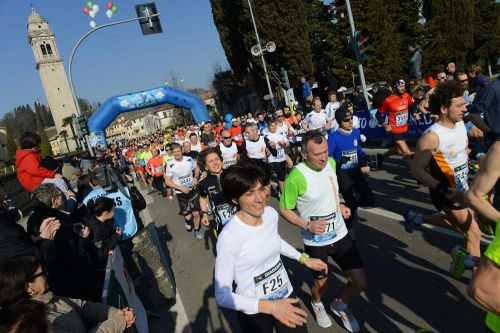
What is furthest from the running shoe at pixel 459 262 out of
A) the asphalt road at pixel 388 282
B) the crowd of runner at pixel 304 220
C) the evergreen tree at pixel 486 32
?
the evergreen tree at pixel 486 32

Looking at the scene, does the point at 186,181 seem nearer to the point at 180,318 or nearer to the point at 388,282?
the point at 180,318

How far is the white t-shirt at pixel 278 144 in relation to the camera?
27.0 ft

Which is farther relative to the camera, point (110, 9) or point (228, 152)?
point (110, 9)

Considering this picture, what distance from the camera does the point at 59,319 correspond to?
7.51 ft

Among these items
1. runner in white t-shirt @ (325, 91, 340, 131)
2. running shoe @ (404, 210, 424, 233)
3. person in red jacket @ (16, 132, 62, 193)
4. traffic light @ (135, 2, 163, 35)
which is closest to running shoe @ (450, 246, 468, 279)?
running shoe @ (404, 210, 424, 233)

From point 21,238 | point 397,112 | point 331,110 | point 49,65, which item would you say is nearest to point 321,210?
point 21,238

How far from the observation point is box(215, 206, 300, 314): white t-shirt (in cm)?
231

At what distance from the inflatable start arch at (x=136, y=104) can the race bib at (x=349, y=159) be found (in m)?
21.2

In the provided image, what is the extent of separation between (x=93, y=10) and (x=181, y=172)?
34.7ft

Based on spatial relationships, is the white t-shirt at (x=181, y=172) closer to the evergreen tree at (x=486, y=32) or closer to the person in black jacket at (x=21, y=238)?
the person in black jacket at (x=21, y=238)

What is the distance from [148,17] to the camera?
14539mm

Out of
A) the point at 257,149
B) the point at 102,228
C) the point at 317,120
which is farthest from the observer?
the point at 317,120

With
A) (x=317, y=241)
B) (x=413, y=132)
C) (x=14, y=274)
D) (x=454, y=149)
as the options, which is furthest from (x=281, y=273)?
(x=413, y=132)

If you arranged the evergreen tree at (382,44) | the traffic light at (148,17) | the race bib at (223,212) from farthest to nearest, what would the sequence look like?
1. the evergreen tree at (382,44)
2. the traffic light at (148,17)
3. the race bib at (223,212)
